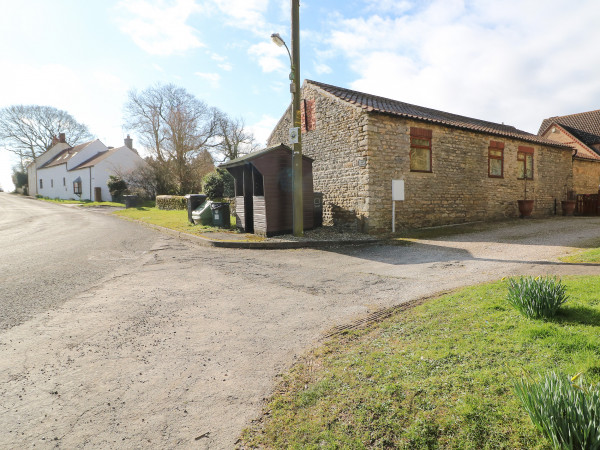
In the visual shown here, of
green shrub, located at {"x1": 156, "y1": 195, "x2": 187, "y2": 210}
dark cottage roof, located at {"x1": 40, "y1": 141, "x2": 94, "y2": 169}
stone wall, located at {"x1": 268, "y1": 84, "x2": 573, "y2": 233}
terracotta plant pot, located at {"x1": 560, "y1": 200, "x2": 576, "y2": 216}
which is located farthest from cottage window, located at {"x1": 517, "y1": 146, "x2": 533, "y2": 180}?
dark cottage roof, located at {"x1": 40, "y1": 141, "x2": 94, "y2": 169}

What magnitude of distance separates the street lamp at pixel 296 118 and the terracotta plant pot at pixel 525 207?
40.3 ft

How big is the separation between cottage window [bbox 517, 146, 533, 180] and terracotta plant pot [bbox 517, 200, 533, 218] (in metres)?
1.31

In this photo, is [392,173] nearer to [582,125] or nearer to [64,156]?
[582,125]

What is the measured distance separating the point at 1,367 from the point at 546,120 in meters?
41.4

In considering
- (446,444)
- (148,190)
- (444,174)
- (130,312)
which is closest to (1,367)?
(130,312)

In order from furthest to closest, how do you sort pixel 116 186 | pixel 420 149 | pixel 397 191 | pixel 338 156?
pixel 116 186, pixel 338 156, pixel 420 149, pixel 397 191

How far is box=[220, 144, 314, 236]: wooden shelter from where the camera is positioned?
11.0 metres

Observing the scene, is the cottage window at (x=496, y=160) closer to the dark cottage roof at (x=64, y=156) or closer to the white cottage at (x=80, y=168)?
the white cottage at (x=80, y=168)

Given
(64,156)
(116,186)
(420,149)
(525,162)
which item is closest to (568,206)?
(525,162)

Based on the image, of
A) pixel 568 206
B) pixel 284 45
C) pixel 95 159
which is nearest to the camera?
pixel 284 45

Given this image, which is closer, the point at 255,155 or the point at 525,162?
the point at 255,155

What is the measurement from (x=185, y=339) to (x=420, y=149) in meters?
11.8

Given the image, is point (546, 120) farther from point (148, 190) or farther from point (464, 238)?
point (148, 190)

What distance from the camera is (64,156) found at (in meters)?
44.6
